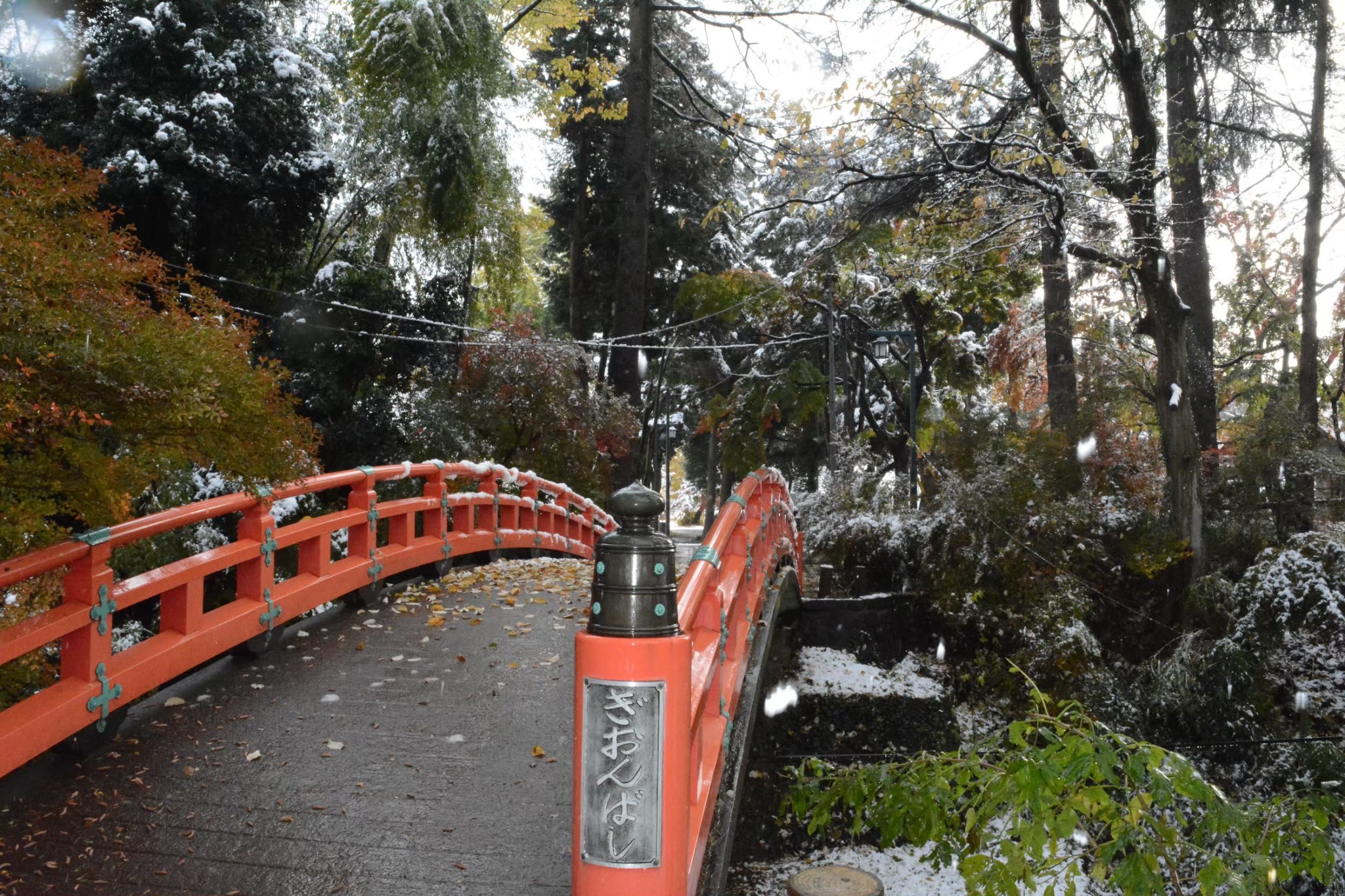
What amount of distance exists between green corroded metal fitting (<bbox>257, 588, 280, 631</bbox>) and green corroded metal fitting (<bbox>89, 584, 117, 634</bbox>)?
154 cm

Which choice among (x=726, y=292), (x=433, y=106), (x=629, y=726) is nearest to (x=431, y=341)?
(x=433, y=106)

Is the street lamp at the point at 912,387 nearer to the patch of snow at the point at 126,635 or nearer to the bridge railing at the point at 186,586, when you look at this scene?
the bridge railing at the point at 186,586

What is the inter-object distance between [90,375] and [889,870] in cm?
655

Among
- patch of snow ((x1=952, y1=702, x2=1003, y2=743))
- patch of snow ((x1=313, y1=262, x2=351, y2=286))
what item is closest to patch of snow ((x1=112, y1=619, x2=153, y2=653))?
patch of snow ((x1=952, y1=702, x2=1003, y2=743))

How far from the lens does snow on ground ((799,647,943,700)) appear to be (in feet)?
31.7

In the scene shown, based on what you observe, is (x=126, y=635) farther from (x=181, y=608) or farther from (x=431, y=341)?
(x=431, y=341)

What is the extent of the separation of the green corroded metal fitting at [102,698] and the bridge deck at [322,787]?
16cm

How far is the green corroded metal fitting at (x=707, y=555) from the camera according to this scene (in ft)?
14.2

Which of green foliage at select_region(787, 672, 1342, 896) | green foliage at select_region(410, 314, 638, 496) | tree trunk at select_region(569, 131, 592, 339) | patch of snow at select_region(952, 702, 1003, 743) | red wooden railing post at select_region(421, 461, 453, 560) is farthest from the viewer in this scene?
tree trunk at select_region(569, 131, 592, 339)

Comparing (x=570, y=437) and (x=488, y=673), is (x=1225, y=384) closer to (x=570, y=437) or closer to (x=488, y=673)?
(x=570, y=437)

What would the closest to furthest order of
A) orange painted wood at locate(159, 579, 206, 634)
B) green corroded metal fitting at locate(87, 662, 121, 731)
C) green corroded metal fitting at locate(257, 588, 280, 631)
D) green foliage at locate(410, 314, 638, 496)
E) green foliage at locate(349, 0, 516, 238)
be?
green corroded metal fitting at locate(87, 662, 121, 731) < orange painted wood at locate(159, 579, 206, 634) < green corroded metal fitting at locate(257, 588, 280, 631) < green foliage at locate(349, 0, 516, 238) < green foliage at locate(410, 314, 638, 496)

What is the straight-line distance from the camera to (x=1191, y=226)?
12711 millimetres

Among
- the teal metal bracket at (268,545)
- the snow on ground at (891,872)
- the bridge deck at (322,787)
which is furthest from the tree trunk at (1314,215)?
the teal metal bracket at (268,545)

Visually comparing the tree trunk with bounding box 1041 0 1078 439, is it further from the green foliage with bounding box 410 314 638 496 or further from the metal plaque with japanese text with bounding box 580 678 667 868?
the metal plaque with japanese text with bounding box 580 678 667 868
